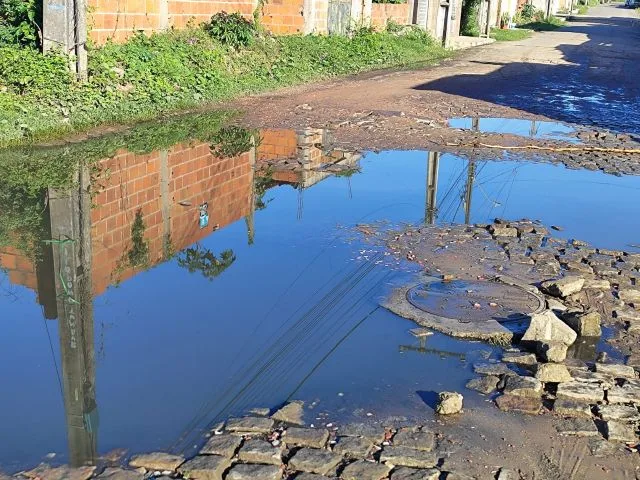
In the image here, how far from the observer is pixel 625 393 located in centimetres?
447

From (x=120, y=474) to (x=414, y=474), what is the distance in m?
1.43

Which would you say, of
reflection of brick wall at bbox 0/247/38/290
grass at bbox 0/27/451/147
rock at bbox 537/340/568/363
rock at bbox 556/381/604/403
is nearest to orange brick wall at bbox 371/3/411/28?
grass at bbox 0/27/451/147

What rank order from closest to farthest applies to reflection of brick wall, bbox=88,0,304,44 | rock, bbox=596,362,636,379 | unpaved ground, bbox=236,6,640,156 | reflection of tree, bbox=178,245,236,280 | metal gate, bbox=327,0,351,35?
rock, bbox=596,362,636,379 → reflection of tree, bbox=178,245,236,280 → unpaved ground, bbox=236,6,640,156 → reflection of brick wall, bbox=88,0,304,44 → metal gate, bbox=327,0,351,35

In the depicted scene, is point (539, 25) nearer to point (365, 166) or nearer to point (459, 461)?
point (365, 166)

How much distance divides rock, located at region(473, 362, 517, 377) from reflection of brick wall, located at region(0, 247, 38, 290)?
3382 millimetres

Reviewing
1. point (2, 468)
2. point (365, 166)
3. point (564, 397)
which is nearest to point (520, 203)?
point (365, 166)

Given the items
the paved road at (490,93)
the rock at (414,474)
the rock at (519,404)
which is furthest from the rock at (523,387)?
the paved road at (490,93)

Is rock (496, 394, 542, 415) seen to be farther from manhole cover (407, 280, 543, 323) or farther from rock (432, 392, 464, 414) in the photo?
manhole cover (407, 280, 543, 323)

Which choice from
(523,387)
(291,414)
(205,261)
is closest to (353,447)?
(291,414)

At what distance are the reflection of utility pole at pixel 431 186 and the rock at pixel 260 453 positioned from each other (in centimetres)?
447

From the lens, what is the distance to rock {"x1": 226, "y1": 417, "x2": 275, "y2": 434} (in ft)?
13.1

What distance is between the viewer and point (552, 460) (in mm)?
3822

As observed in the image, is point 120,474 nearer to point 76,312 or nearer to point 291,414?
point 291,414

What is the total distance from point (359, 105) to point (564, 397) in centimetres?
1177
